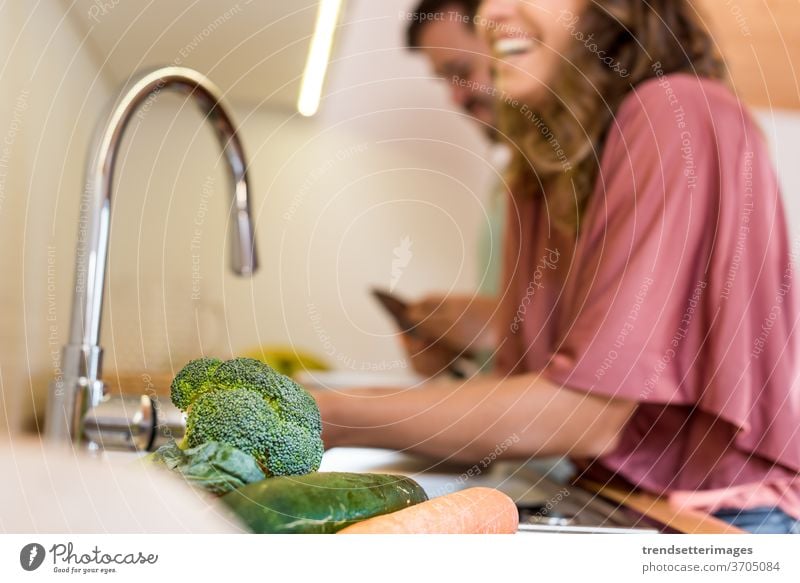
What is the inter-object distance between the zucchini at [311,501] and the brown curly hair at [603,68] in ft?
1.35

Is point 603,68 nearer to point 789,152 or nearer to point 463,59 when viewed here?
point 463,59

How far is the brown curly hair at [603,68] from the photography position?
57 cm

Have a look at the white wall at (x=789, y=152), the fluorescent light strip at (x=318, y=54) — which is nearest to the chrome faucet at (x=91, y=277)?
the fluorescent light strip at (x=318, y=54)

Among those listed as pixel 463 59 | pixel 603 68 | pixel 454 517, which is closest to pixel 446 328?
pixel 463 59

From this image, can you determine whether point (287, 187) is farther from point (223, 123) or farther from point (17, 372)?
point (223, 123)

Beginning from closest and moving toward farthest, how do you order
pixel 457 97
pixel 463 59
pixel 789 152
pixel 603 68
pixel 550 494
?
pixel 550 494, pixel 603 68, pixel 463 59, pixel 457 97, pixel 789 152

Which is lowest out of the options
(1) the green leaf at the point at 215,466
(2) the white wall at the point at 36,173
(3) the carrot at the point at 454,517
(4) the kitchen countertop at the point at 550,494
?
(4) the kitchen countertop at the point at 550,494

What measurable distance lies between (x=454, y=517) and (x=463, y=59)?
2.66 feet

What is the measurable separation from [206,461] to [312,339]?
1113 millimetres

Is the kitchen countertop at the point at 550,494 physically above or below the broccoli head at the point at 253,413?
below

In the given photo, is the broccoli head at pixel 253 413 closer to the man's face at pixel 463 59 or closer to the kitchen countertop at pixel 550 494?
the kitchen countertop at pixel 550 494

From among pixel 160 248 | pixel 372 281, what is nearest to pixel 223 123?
pixel 160 248

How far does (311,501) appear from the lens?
25 centimetres
